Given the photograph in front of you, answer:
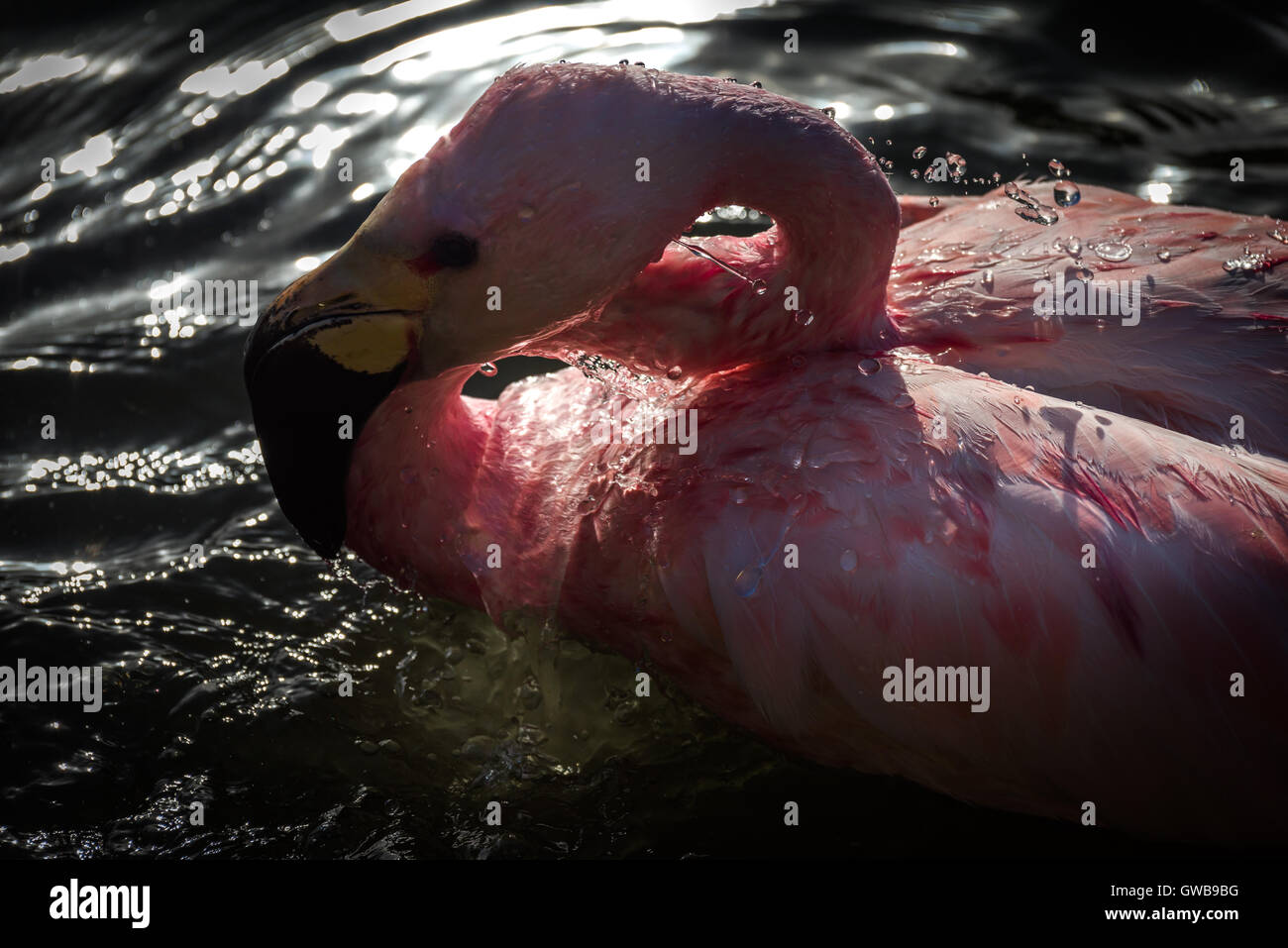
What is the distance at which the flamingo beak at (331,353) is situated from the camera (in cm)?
229

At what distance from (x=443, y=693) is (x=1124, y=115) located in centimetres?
403

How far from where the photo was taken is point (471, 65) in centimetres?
554

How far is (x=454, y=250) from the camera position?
2229 mm

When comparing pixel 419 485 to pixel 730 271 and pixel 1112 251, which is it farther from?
pixel 1112 251

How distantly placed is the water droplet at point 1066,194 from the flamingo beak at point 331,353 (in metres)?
1.78

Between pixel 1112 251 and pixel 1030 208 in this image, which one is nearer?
pixel 1112 251

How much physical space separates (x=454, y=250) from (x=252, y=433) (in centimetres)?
204

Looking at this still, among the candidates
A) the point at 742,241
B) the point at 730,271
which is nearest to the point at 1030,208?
the point at 742,241
